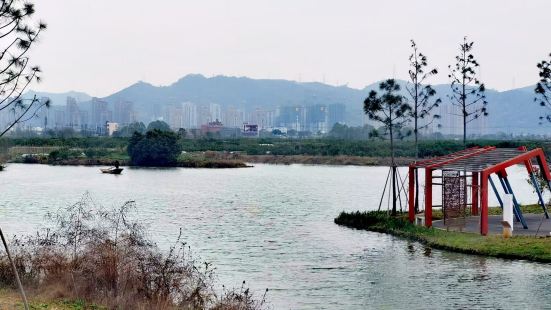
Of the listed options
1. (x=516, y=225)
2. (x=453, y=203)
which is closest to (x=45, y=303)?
(x=453, y=203)

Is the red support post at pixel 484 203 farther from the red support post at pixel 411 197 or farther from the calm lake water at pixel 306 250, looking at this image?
the red support post at pixel 411 197

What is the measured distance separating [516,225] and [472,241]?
15.3ft

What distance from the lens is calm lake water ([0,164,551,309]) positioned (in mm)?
19750

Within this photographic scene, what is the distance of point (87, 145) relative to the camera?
128m

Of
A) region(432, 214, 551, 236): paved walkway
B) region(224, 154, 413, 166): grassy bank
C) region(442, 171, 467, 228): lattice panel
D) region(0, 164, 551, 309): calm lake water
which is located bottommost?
region(0, 164, 551, 309): calm lake water

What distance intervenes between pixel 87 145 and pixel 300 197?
83.0 m

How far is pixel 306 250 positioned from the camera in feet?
91.9

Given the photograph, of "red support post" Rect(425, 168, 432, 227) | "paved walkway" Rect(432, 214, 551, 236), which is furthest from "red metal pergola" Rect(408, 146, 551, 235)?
"paved walkway" Rect(432, 214, 551, 236)

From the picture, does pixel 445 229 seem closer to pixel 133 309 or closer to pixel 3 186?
pixel 133 309

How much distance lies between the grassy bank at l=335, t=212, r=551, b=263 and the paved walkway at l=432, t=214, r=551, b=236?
Result: 1.22 meters

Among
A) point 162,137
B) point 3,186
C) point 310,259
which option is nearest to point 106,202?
point 3,186

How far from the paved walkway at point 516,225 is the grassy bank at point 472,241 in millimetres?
1220

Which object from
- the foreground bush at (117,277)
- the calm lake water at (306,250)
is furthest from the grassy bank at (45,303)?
the calm lake water at (306,250)

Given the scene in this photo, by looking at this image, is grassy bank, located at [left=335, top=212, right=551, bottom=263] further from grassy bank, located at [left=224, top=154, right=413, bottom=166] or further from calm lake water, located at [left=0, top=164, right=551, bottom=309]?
grassy bank, located at [left=224, top=154, right=413, bottom=166]
